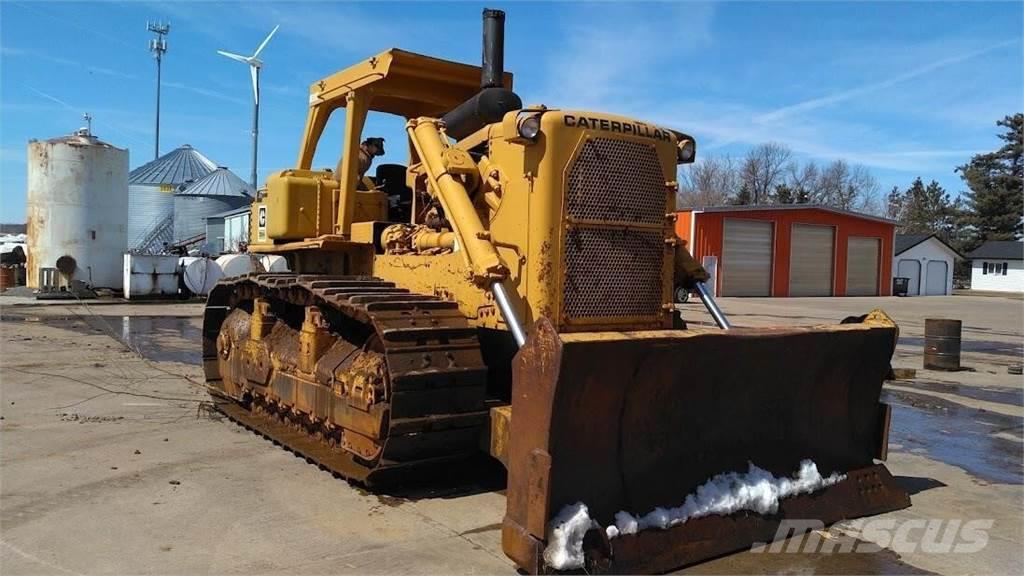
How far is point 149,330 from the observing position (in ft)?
51.0

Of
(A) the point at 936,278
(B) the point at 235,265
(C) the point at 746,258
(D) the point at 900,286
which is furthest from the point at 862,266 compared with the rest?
(B) the point at 235,265

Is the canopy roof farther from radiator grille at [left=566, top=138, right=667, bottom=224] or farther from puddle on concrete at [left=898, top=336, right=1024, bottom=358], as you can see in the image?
puddle on concrete at [left=898, top=336, right=1024, bottom=358]

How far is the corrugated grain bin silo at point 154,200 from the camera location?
49625 millimetres

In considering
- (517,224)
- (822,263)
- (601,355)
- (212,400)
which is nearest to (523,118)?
(517,224)

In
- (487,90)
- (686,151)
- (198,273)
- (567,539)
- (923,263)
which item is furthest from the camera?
(923,263)

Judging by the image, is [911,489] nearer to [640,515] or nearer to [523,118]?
[640,515]

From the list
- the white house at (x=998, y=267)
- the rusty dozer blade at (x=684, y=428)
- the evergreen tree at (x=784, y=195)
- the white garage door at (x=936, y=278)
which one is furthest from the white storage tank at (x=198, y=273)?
the white house at (x=998, y=267)

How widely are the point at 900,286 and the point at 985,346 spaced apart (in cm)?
3285

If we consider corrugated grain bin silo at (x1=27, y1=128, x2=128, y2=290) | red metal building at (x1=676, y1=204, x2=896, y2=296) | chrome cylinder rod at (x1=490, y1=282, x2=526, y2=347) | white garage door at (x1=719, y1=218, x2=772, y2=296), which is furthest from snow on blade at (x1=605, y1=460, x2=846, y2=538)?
white garage door at (x1=719, y1=218, x2=772, y2=296)

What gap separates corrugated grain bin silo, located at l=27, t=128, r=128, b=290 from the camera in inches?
930

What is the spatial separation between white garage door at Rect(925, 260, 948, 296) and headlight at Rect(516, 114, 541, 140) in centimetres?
5220

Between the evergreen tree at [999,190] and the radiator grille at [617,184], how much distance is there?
72.9 meters

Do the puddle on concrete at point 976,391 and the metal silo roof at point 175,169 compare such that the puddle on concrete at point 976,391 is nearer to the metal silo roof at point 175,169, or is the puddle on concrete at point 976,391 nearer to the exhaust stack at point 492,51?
the exhaust stack at point 492,51

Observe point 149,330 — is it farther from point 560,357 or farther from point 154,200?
point 154,200
